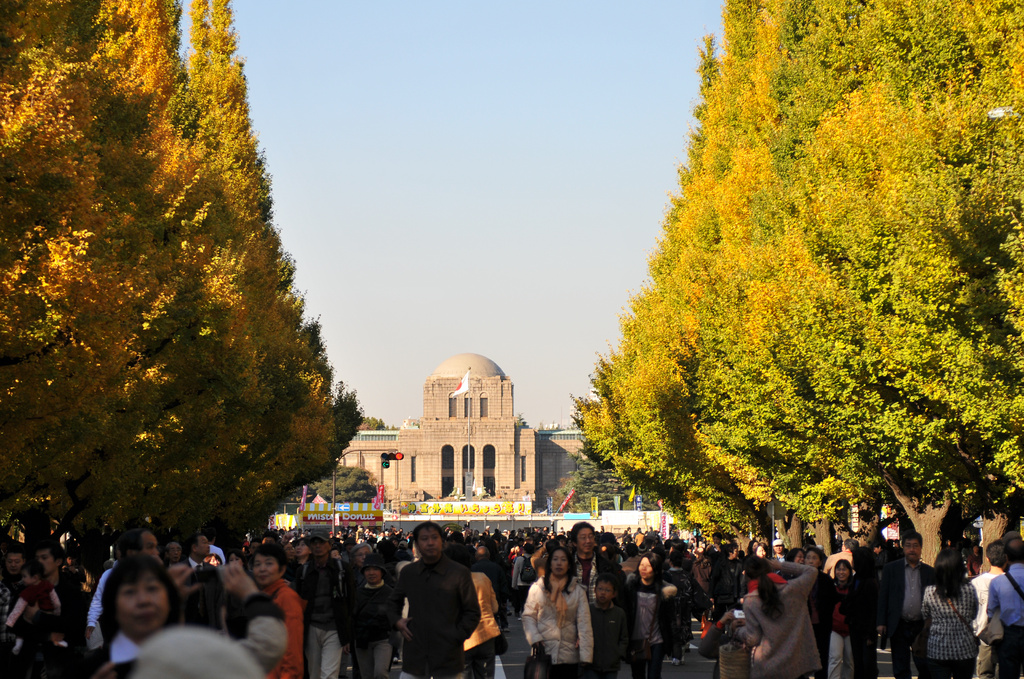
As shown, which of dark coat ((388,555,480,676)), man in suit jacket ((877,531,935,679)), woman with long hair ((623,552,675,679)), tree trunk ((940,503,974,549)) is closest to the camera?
dark coat ((388,555,480,676))

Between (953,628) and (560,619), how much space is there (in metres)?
3.11

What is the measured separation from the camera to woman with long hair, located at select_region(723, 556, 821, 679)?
8.82 meters

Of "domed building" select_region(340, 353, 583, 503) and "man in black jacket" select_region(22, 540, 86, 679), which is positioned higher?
"domed building" select_region(340, 353, 583, 503)

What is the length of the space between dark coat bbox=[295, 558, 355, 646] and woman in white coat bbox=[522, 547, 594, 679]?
2.29 meters

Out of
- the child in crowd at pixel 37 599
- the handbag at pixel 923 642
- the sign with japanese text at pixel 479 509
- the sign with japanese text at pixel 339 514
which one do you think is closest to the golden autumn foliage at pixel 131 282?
the child in crowd at pixel 37 599

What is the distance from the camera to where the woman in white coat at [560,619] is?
31.6 ft

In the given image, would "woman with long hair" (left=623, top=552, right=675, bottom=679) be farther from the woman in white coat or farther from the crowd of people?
the woman in white coat

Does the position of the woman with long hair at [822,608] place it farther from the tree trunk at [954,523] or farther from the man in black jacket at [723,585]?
the tree trunk at [954,523]

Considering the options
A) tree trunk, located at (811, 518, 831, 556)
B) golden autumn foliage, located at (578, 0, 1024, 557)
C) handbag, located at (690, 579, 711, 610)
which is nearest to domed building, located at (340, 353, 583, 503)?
tree trunk, located at (811, 518, 831, 556)

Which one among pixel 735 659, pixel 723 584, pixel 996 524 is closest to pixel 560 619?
pixel 735 659

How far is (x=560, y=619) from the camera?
966 cm

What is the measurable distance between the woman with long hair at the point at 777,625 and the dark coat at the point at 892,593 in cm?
276

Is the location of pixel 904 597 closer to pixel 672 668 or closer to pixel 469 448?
pixel 672 668

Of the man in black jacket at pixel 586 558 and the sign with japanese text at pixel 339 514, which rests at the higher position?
the sign with japanese text at pixel 339 514
